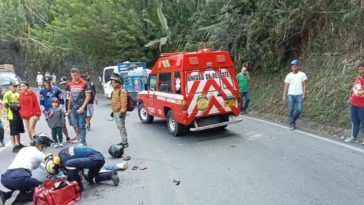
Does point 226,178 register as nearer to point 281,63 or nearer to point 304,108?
point 304,108

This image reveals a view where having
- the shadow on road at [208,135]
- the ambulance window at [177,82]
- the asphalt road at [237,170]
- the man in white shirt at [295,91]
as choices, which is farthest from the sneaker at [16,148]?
the man in white shirt at [295,91]

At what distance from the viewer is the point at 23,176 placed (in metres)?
5.85

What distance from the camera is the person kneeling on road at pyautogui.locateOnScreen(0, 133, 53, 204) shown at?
584cm

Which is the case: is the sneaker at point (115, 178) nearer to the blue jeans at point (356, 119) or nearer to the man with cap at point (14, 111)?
the man with cap at point (14, 111)

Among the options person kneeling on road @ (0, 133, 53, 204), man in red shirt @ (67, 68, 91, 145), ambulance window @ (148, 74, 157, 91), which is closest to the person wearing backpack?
man in red shirt @ (67, 68, 91, 145)

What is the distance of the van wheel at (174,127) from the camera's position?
10266 mm

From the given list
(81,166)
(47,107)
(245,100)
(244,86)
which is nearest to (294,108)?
(244,86)

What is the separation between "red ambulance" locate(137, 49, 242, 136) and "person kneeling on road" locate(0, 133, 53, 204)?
166 inches

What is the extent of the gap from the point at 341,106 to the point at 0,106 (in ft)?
30.2

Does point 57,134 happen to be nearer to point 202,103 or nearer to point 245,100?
point 202,103

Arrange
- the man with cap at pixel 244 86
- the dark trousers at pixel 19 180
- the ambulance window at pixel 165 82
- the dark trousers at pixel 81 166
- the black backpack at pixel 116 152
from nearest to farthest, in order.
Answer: the dark trousers at pixel 19 180, the dark trousers at pixel 81 166, the black backpack at pixel 116 152, the ambulance window at pixel 165 82, the man with cap at pixel 244 86

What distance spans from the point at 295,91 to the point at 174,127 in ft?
10.8

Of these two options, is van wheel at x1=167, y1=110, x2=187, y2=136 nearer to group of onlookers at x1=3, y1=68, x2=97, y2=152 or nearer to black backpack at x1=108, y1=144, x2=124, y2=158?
black backpack at x1=108, y1=144, x2=124, y2=158

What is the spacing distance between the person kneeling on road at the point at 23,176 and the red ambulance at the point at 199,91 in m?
4.22
